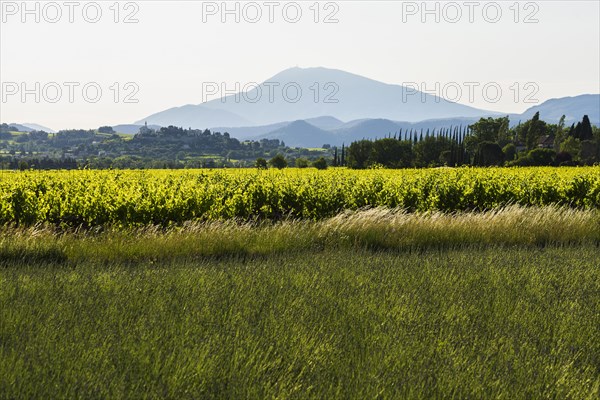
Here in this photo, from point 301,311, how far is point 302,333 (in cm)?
78

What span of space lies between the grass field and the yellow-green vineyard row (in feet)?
10.0

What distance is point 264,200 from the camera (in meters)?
15.5

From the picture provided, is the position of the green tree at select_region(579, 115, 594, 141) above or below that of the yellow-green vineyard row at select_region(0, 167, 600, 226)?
above

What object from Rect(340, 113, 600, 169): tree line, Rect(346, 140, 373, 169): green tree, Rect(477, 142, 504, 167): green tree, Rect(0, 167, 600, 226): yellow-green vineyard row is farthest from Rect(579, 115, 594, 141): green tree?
Rect(0, 167, 600, 226): yellow-green vineyard row

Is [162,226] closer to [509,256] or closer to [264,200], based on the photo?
[264,200]

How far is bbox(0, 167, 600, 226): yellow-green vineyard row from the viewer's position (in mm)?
13609

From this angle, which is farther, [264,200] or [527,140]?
[527,140]

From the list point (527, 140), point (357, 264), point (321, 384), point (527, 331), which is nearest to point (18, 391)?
point (321, 384)

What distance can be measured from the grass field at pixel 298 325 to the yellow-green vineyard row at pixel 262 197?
306 cm

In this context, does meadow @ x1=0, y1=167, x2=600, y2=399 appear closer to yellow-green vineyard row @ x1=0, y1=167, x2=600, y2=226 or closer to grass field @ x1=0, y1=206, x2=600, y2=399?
grass field @ x1=0, y1=206, x2=600, y2=399

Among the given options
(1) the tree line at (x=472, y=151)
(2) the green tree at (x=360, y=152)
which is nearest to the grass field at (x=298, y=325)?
(1) the tree line at (x=472, y=151)

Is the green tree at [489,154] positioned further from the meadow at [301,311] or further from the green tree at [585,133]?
the meadow at [301,311]

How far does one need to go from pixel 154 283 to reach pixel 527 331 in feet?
14.3

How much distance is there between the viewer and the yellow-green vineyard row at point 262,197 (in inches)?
536
